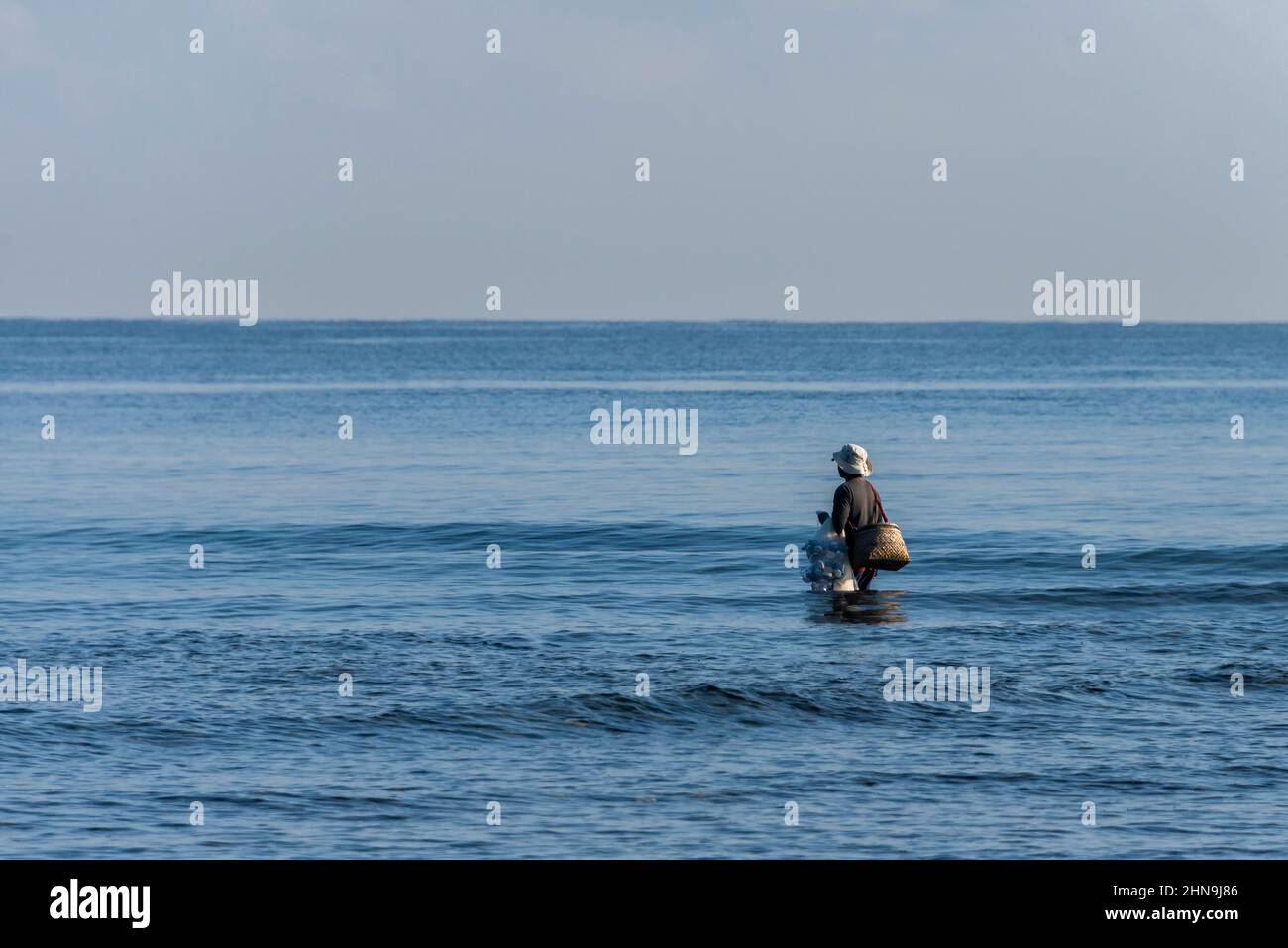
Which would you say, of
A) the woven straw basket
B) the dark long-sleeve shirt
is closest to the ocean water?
the woven straw basket

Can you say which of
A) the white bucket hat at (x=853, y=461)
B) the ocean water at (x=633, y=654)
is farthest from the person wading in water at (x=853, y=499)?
the ocean water at (x=633, y=654)

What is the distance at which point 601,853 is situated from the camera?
1131 centimetres

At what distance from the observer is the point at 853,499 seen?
781 inches

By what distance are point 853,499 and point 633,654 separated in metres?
3.75

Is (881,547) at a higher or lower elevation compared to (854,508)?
lower

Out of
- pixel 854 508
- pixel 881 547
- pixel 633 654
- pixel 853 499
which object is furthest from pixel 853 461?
pixel 633 654

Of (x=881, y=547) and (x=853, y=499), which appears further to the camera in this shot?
(x=881, y=547)

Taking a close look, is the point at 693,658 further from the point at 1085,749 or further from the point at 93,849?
the point at 93,849

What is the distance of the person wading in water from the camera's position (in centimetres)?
1984

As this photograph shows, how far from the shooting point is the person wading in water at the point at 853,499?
1984cm

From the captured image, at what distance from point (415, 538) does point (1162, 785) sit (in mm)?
16840

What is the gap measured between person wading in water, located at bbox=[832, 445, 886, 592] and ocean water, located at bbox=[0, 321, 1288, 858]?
0.95 meters

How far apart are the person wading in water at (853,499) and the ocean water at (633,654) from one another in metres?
0.95

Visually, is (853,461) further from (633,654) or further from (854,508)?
(633,654)
